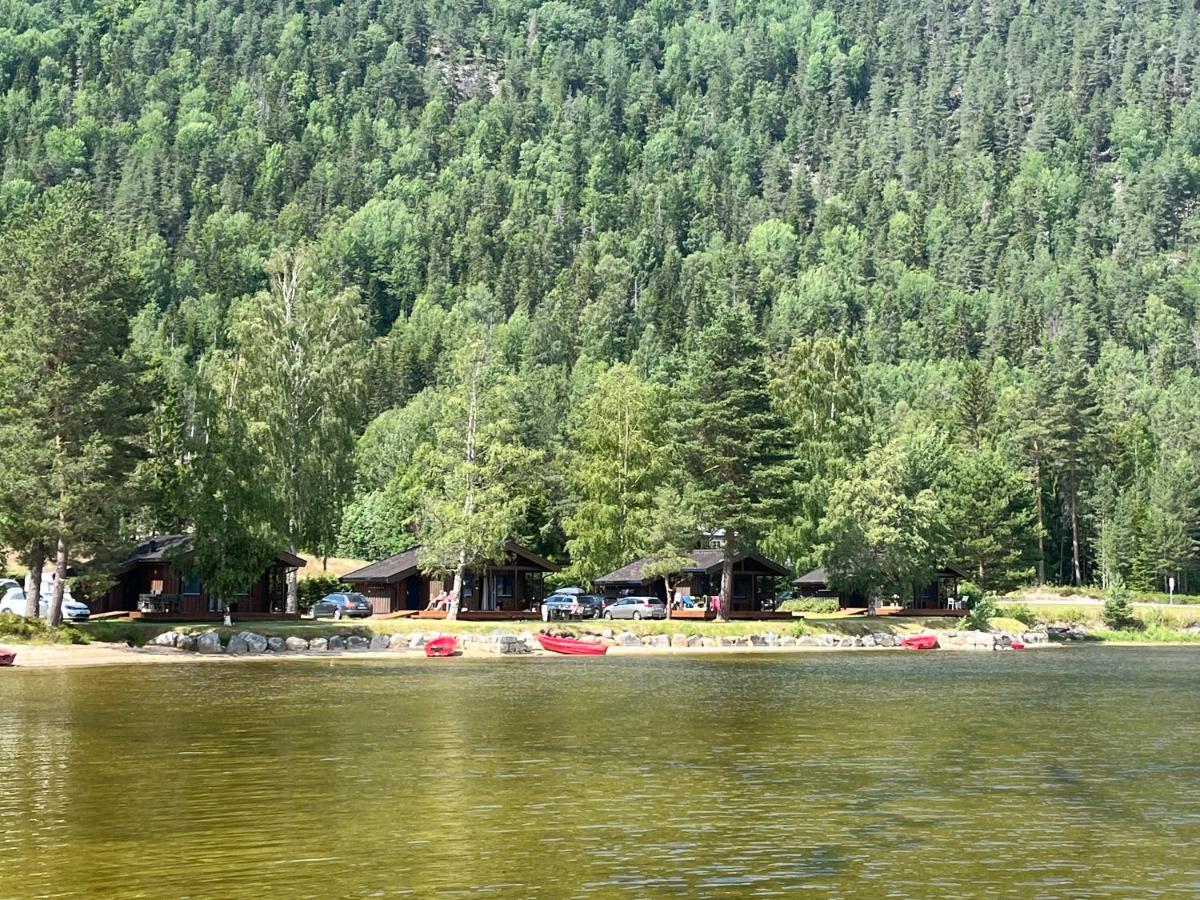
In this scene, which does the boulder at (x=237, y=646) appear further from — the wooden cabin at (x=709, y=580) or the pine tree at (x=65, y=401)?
the wooden cabin at (x=709, y=580)

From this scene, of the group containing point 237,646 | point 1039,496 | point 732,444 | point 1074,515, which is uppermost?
point 732,444

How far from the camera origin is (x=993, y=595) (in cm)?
12512

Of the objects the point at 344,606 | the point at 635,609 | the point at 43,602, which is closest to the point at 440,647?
the point at 344,606

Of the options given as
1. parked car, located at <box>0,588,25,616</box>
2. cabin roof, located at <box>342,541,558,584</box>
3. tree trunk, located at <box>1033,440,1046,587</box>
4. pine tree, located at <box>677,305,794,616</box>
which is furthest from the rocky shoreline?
tree trunk, located at <box>1033,440,1046,587</box>

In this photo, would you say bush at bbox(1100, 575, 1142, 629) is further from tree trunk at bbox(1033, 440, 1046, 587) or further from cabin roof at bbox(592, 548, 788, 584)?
cabin roof at bbox(592, 548, 788, 584)

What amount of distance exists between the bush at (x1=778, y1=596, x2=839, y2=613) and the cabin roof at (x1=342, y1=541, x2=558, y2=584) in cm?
2020

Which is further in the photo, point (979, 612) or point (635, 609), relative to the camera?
point (979, 612)

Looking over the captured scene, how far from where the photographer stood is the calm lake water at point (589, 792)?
21312 mm

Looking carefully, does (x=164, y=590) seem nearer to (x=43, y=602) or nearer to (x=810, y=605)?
(x=43, y=602)

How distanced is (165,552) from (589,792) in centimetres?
6097

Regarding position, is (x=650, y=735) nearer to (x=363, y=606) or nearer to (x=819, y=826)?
(x=819, y=826)

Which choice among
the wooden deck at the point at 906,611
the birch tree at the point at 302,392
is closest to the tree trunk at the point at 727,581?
the wooden deck at the point at 906,611

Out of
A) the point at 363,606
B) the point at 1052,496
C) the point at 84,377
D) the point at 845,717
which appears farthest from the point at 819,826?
the point at 1052,496

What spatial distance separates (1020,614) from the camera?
11569 cm
